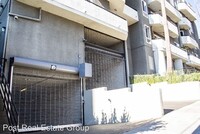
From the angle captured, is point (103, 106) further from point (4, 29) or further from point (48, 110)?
point (4, 29)

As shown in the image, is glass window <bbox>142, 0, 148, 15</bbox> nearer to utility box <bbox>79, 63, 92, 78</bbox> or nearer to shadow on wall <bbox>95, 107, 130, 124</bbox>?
utility box <bbox>79, 63, 92, 78</bbox>

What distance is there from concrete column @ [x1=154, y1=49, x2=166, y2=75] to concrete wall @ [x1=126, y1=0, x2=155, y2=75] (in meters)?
0.65

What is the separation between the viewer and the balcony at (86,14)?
10211mm

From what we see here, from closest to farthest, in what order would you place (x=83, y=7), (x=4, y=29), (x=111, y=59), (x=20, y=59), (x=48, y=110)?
(x=20, y=59) < (x=4, y=29) < (x=48, y=110) < (x=83, y=7) < (x=111, y=59)

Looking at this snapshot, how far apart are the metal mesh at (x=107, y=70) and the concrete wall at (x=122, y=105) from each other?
3.29 m

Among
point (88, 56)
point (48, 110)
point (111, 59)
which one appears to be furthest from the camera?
point (111, 59)

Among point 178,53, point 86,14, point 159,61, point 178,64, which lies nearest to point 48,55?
point 86,14

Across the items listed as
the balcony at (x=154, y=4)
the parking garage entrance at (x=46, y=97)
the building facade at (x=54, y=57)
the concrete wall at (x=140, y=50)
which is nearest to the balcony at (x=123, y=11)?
the building facade at (x=54, y=57)

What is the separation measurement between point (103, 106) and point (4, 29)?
581 centimetres

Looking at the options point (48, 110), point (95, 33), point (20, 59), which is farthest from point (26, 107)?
point (95, 33)

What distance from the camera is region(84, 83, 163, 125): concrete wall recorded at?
28.6 feet

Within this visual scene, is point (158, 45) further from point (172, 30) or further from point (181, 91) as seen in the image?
point (181, 91)

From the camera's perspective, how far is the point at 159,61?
20672mm

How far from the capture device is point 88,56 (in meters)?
13.4
